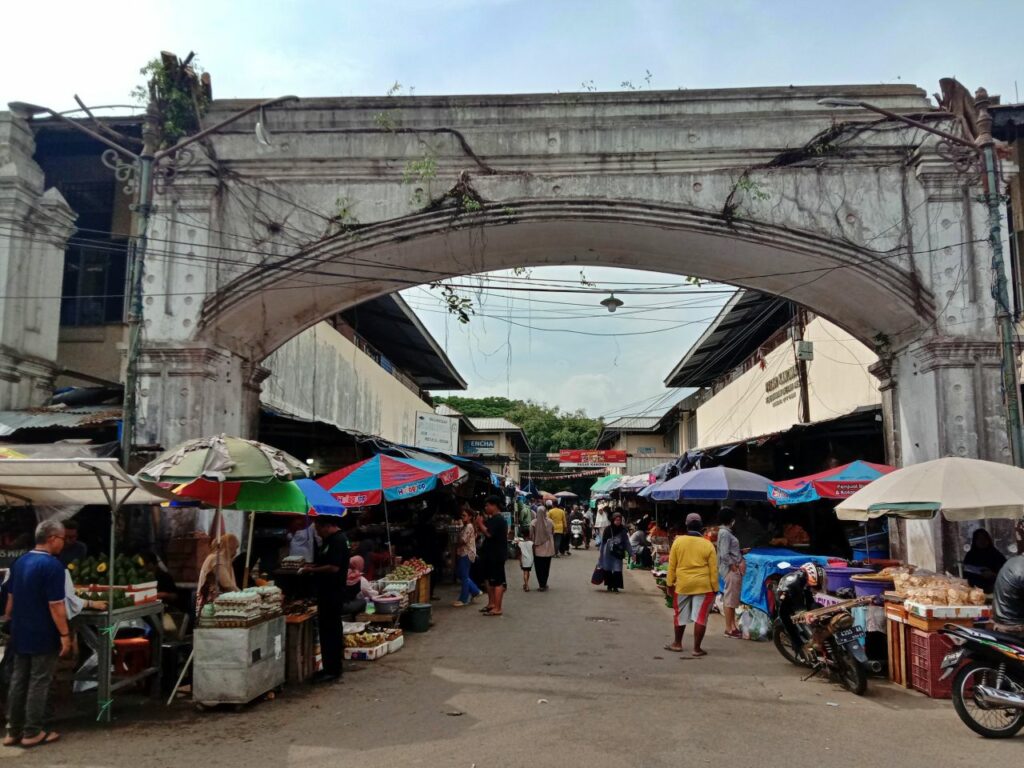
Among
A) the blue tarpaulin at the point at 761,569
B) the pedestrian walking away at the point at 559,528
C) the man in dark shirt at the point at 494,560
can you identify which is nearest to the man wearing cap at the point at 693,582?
the blue tarpaulin at the point at 761,569

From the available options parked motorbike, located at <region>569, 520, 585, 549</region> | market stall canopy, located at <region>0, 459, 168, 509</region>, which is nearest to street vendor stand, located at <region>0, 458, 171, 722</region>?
market stall canopy, located at <region>0, 459, 168, 509</region>

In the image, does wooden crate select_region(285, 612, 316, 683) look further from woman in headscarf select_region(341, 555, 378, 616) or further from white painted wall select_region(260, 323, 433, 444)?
white painted wall select_region(260, 323, 433, 444)

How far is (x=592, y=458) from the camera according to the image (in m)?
43.8

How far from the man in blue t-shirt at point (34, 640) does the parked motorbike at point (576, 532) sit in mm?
25556

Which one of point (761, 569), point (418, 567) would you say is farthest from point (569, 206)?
point (418, 567)

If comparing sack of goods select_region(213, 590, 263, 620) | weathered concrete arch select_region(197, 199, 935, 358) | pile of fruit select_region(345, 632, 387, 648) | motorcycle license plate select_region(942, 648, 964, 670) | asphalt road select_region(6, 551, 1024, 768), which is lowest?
asphalt road select_region(6, 551, 1024, 768)

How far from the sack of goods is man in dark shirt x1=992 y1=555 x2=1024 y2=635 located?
607cm

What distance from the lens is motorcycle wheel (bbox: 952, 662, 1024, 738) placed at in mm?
5746

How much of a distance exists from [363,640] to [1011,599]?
625 cm

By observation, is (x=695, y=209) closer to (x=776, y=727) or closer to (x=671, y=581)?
(x=671, y=581)

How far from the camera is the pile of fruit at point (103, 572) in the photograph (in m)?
6.84

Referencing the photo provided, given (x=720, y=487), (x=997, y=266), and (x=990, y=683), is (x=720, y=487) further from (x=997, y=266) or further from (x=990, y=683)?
(x=990, y=683)

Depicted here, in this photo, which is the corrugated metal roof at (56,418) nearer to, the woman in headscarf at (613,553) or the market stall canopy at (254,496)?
the market stall canopy at (254,496)

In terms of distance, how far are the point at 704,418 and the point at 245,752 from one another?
2884 cm
